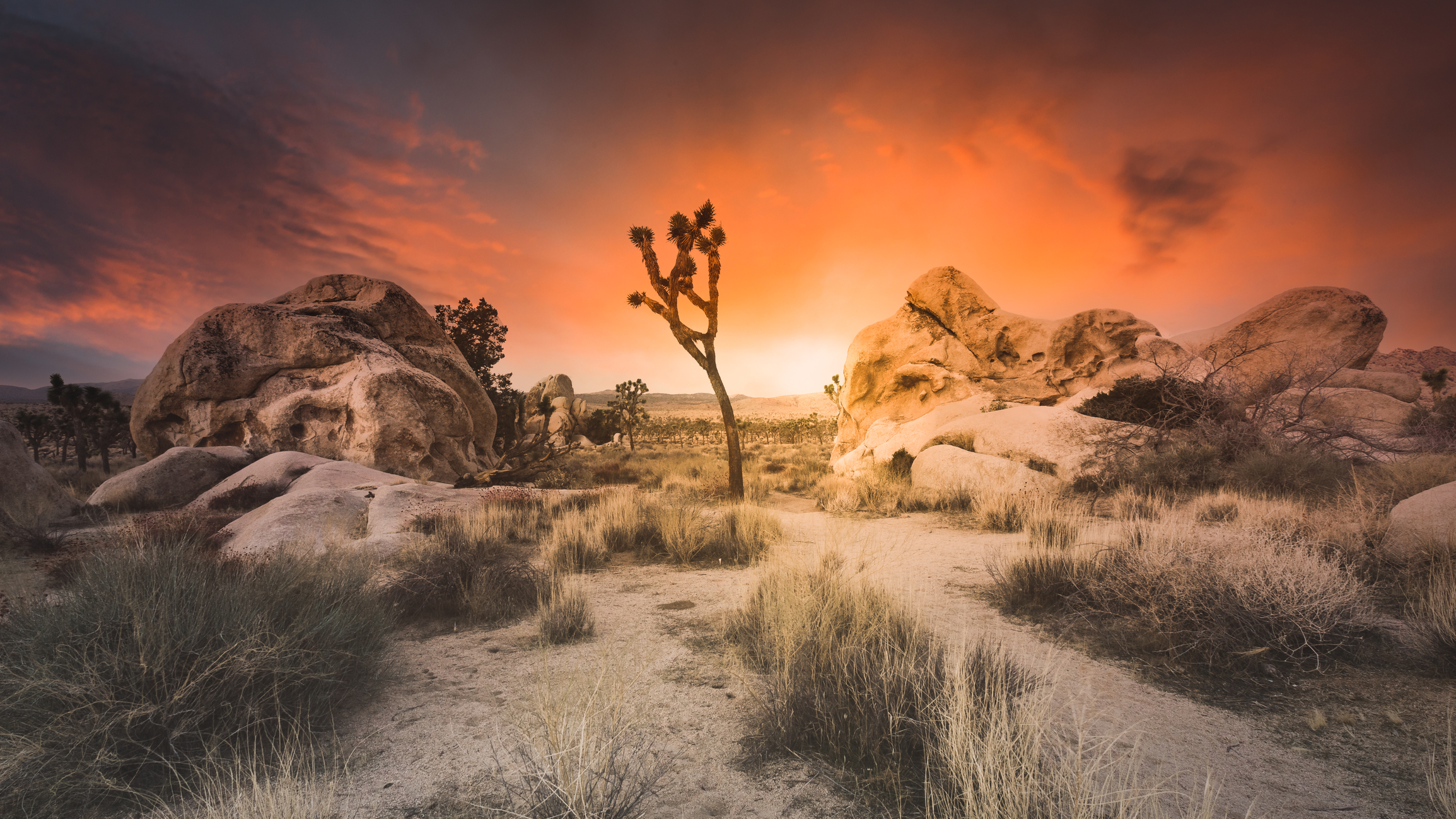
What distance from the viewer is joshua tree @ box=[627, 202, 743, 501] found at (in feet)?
39.8

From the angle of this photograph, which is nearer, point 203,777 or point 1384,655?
point 203,777

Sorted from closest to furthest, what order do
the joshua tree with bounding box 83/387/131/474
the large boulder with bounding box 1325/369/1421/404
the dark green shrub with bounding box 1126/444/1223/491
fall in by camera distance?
1. the dark green shrub with bounding box 1126/444/1223/491
2. the large boulder with bounding box 1325/369/1421/404
3. the joshua tree with bounding box 83/387/131/474

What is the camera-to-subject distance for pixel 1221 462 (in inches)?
363

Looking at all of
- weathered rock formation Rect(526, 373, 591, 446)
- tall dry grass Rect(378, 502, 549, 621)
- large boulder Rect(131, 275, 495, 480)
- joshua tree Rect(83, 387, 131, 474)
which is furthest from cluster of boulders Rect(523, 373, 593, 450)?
tall dry grass Rect(378, 502, 549, 621)

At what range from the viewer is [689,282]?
12234 mm

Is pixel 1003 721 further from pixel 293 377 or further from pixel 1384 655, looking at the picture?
pixel 293 377

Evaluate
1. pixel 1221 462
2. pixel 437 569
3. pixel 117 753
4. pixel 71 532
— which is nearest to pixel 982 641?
pixel 117 753

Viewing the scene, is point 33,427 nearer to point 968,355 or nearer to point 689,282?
point 689,282

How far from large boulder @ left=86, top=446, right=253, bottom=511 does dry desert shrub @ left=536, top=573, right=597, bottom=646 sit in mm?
10647

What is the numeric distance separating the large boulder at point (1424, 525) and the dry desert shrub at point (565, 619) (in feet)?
24.2

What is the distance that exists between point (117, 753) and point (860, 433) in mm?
18789

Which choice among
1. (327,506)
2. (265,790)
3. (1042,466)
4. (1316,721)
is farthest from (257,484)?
(1042,466)

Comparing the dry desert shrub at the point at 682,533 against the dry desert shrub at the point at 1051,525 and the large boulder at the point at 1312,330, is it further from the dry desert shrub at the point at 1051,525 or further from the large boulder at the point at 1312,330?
the large boulder at the point at 1312,330

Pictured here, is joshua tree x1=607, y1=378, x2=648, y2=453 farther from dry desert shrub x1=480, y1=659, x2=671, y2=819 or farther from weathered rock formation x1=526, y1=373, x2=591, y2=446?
dry desert shrub x1=480, y1=659, x2=671, y2=819
